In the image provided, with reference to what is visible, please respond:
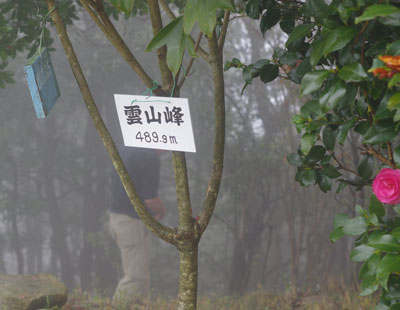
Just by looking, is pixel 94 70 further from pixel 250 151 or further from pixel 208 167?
pixel 250 151

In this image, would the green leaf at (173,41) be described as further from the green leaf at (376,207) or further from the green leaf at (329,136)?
the green leaf at (376,207)

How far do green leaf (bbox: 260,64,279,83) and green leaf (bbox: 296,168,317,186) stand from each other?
255mm

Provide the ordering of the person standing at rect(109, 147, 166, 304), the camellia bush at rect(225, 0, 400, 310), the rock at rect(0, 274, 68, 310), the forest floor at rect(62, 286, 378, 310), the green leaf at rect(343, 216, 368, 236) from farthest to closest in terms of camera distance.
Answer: the person standing at rect(109, 147, 166, 304)
the forest floor at rect(62, 286, 378, 310)
the rock at rect(0, 274, 68, 310)
the green leaf at rect(343, 216, 368, 236)
the camellia bush at rect(225, 0, 400, 310)

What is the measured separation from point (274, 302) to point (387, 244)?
7.01 ft

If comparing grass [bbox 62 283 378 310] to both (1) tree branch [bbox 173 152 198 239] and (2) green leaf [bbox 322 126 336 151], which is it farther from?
(2) green leaf [bbox 322 126 336 151]

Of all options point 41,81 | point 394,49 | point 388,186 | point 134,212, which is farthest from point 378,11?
point 134,212

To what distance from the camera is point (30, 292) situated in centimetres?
206

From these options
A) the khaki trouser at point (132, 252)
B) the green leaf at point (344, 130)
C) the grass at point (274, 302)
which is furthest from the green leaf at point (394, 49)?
the khaki trouser at point (132, 252)

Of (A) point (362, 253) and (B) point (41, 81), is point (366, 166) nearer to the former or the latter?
(A) point (362, 253)

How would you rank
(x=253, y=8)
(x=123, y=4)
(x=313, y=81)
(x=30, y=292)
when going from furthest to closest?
(x=30, y=292), (x=253, y=8), (x=123, y=4), (x=313, y=81)

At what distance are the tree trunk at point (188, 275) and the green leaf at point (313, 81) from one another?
25.2 inches

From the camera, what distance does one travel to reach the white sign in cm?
117

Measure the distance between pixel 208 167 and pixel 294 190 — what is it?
2081 millimetres

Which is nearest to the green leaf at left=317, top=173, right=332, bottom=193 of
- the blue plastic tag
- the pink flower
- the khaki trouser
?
the pink flower
